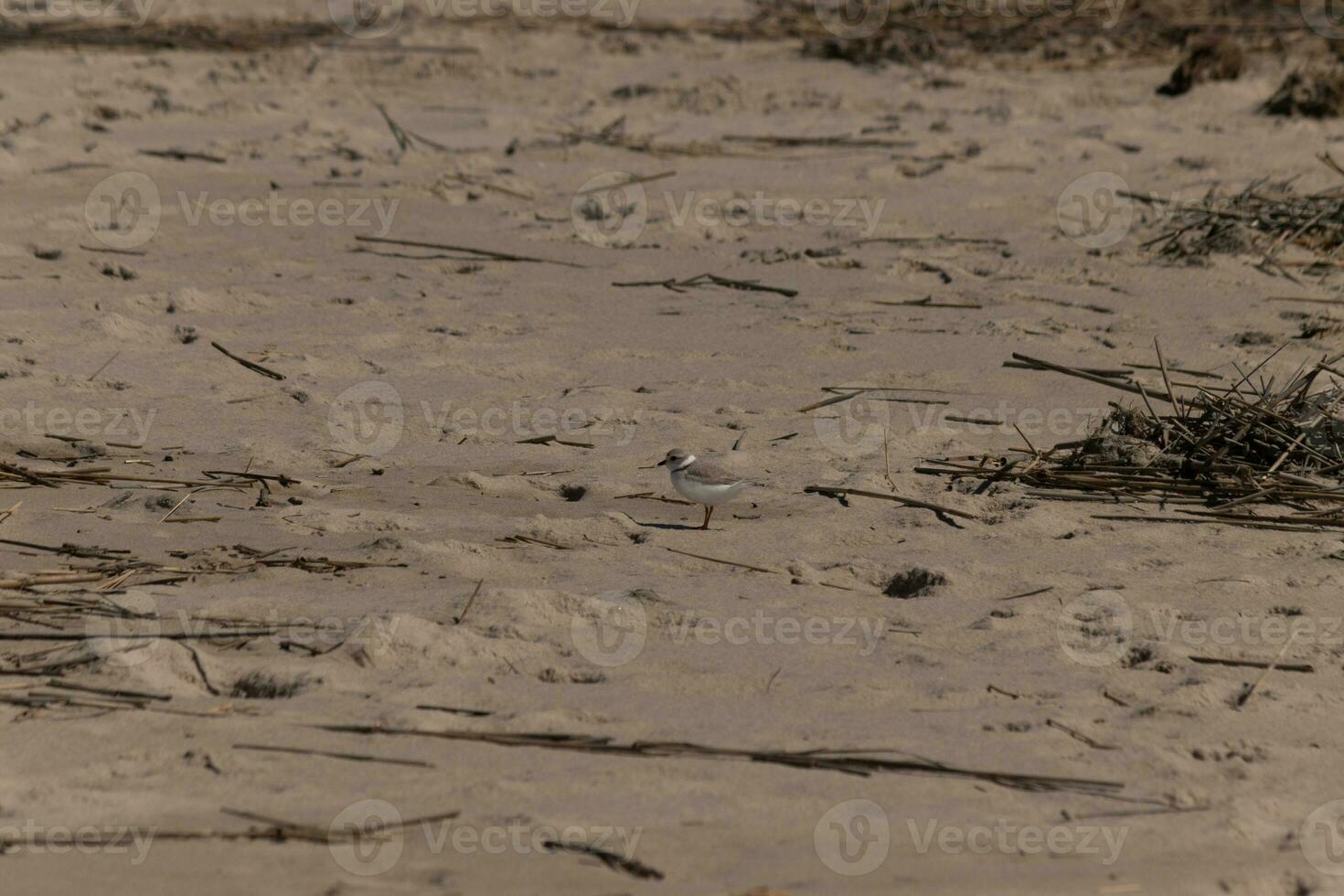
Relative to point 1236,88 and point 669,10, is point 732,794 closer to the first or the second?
point 1236,88

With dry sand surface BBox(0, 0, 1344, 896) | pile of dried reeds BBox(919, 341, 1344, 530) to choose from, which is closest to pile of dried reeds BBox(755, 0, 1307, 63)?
dry sand surface BBox(0, 0, 1344, 896)

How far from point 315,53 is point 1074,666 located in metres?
7.59

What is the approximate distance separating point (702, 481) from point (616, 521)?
0.98 ft

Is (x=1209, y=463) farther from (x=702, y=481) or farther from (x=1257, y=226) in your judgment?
(x=1257, y=226)

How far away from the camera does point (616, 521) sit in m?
4.36

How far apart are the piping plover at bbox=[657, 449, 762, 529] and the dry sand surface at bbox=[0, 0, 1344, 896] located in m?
0.15

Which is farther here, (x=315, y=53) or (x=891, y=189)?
(x=315, y=53)

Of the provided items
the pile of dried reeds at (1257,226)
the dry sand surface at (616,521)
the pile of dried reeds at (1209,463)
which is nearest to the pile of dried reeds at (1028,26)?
the dry sand surface at (616,521)

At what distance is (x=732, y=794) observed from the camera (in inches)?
118

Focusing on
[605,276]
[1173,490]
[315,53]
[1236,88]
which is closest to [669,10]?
[315,53]

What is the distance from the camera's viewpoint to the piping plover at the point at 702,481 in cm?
425

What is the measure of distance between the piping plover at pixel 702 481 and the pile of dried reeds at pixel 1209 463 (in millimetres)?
766

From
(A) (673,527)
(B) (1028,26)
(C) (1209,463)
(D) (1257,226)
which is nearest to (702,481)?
(A) (673,527)

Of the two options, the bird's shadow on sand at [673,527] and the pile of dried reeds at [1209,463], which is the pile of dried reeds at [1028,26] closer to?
the pile of dried reeds at [1209,463]
